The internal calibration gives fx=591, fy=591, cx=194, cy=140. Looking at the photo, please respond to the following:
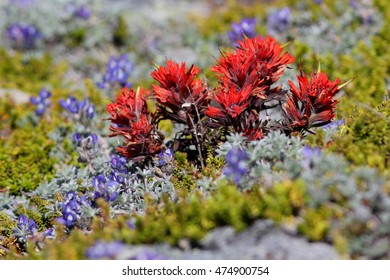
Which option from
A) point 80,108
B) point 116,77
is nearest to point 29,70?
point 116,77

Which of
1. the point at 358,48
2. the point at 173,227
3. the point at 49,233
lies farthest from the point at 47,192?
the point at 358,48

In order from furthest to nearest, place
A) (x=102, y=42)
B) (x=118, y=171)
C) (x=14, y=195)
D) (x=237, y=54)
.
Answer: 1. (x=102, y=42)
2. (x=14, y=195)
3. (x=118, y=171)
4. (x=237, y=54)

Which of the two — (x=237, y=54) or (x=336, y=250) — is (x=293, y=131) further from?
(x=336, y=250)

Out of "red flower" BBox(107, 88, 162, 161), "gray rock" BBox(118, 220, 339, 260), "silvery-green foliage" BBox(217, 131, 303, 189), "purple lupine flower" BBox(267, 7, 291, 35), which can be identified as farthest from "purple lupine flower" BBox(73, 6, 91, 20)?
"gray rock" BBox(118, 220, 339, 260)
